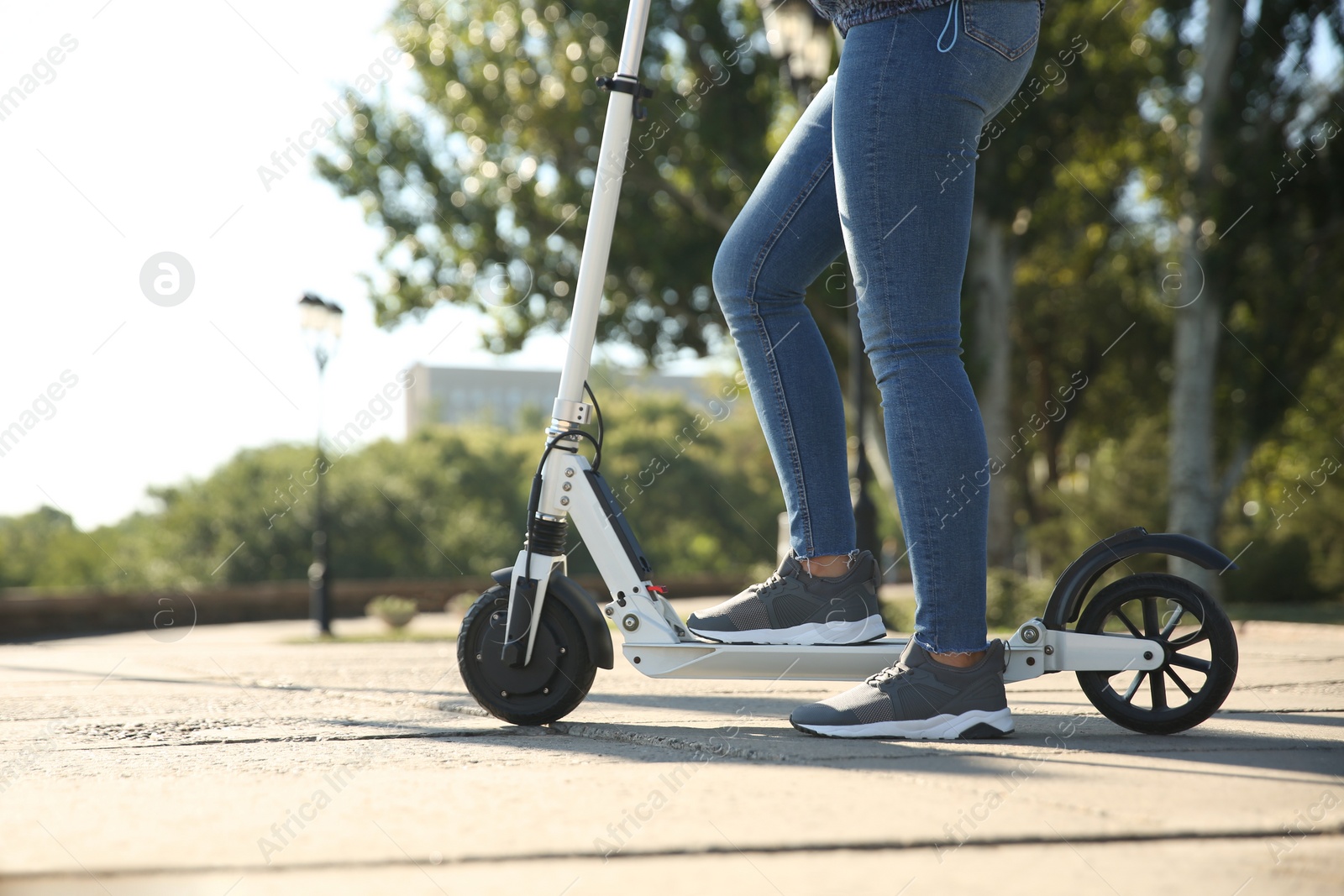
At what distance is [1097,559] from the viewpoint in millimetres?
2371

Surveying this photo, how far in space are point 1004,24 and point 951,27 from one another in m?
0.12

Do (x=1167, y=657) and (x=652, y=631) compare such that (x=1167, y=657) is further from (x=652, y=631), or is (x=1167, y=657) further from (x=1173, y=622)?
(x=652, y=631)

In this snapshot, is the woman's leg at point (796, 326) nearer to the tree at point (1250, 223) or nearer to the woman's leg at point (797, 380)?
the woman's leg at point (797, 380)

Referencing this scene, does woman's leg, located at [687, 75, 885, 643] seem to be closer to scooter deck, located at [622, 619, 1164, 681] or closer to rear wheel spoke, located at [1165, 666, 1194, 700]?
scooter deck, located at [622, 619, 1164, 681]

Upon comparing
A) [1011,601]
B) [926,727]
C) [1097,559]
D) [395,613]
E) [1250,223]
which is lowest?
[395,613]

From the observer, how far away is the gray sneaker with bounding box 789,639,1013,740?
6.78 ft

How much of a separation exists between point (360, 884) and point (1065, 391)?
21957 millimetres

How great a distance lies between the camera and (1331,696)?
8.92ft

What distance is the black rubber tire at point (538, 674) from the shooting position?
2.28 m

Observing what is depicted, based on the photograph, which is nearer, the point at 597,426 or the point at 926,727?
the point at 926,727

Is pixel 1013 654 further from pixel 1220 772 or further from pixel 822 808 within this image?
pixel 822 808

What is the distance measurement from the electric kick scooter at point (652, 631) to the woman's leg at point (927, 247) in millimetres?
236

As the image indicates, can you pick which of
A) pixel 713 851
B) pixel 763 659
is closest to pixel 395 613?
pixel 763 659

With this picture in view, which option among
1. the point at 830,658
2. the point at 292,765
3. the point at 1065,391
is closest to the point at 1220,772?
the point at 830,658
